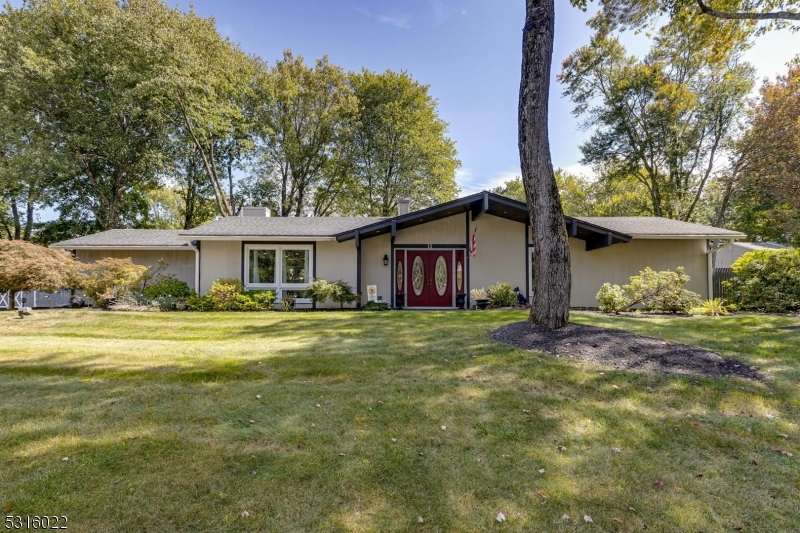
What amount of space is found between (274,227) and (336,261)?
2.68m

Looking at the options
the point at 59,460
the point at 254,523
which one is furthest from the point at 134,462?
the point at 254,523

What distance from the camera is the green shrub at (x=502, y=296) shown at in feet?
36.6

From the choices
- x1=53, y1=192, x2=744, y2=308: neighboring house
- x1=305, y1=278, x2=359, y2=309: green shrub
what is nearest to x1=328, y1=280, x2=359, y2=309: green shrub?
x1=305, y1=278, x2=359, y2=309: green shrub

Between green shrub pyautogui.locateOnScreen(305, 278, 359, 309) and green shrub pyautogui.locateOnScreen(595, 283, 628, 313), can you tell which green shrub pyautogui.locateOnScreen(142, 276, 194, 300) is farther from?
green shrub pyautogui.locateOnScreen(595, 283, 628, 313)

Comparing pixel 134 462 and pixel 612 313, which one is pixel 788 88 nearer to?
pixel 612 313

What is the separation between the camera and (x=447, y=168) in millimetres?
24016

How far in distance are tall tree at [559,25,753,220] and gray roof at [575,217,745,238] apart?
30.6ft

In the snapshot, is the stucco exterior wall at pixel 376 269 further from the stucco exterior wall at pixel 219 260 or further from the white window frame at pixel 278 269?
the stucco exterior wall at pixel 219 260

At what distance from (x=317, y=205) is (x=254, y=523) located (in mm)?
24328

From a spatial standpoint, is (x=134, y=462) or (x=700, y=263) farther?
(x=700, y=263)

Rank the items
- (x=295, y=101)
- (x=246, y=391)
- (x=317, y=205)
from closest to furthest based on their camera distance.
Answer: (x=246, y=391), (x=295, y=101), (x=317, y=205)

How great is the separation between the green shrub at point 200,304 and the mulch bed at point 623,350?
8845 millimetres

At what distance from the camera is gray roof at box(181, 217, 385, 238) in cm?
1145

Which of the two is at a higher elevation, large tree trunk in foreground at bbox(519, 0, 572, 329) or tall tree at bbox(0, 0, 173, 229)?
tall tree at bbox(0, 0, 173, 229)
